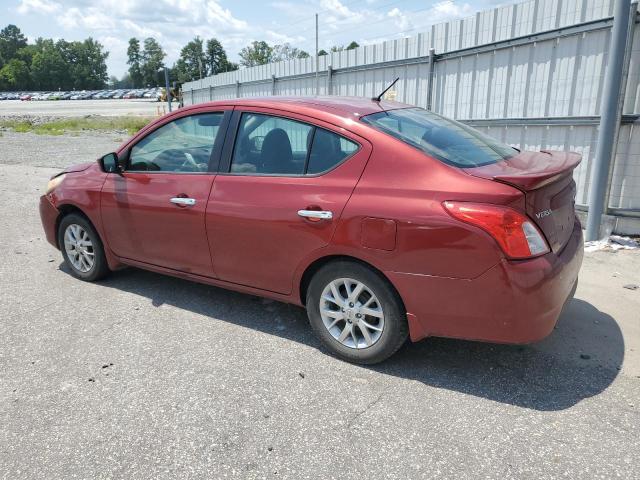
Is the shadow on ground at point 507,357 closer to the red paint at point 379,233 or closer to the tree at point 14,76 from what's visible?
the red paint at point 379,233

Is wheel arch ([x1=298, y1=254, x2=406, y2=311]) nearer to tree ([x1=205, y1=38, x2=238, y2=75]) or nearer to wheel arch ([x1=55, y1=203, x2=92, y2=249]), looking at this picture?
wheel arch ([x1=55, y1=203, x2=92, y2=249])

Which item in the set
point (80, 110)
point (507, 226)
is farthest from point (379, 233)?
point (80, 110)

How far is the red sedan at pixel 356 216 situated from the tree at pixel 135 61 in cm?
14728

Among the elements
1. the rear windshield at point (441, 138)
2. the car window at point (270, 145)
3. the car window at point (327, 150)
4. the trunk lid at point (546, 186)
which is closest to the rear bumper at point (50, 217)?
the car window at point (270, 145)

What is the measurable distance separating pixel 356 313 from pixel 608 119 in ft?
13.2

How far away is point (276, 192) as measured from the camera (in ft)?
11.4

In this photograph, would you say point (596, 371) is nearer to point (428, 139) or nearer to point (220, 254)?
point (428, 139)

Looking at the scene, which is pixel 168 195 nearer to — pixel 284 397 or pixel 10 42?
pixel 284 397

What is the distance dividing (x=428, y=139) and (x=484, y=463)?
76.0 inches

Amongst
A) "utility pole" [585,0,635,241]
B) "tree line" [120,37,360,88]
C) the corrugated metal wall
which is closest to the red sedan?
"utility pole" [585,0,635,241]

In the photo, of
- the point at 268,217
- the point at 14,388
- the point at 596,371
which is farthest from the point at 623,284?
the point at 14,388

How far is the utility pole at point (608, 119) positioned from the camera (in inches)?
207

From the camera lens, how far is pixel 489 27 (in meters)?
6.99

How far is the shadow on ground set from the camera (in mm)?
3070
